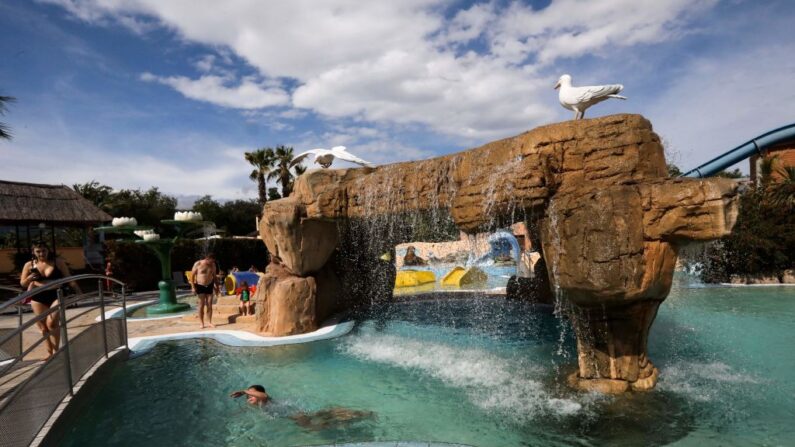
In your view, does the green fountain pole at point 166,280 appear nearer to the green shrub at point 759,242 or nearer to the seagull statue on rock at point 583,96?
the seagull statue on rock at point 583,96

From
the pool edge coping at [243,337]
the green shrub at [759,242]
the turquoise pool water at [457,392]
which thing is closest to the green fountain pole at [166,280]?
the pool edge coping at [243,337]

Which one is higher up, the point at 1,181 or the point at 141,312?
the point at 1,181

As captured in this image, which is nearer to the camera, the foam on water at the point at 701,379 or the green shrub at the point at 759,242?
the foam on water at the point at 701,379

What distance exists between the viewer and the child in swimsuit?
33.4 ft

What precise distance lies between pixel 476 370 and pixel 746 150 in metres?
22.9

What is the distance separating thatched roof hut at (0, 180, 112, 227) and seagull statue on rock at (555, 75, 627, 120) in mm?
17738

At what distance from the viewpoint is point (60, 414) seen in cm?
403

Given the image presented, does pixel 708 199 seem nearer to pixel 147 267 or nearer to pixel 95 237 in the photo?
pixel 147 267

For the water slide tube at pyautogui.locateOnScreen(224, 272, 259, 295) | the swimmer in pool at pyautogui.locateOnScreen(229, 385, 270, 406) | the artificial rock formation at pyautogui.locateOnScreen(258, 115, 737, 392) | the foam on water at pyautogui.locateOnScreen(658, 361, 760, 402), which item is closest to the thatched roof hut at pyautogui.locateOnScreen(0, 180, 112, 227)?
the water slide tube at pyautogui.locateOnScreen(224, 272, 259, 295)

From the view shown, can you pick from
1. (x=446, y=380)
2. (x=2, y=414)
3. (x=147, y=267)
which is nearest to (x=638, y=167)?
(x=446, y=380)

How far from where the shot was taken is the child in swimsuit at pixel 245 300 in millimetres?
10180

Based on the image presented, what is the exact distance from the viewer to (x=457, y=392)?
18.3ft

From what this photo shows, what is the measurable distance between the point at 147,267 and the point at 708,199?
18.3m

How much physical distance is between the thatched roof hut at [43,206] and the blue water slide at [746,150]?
26.2 metres
